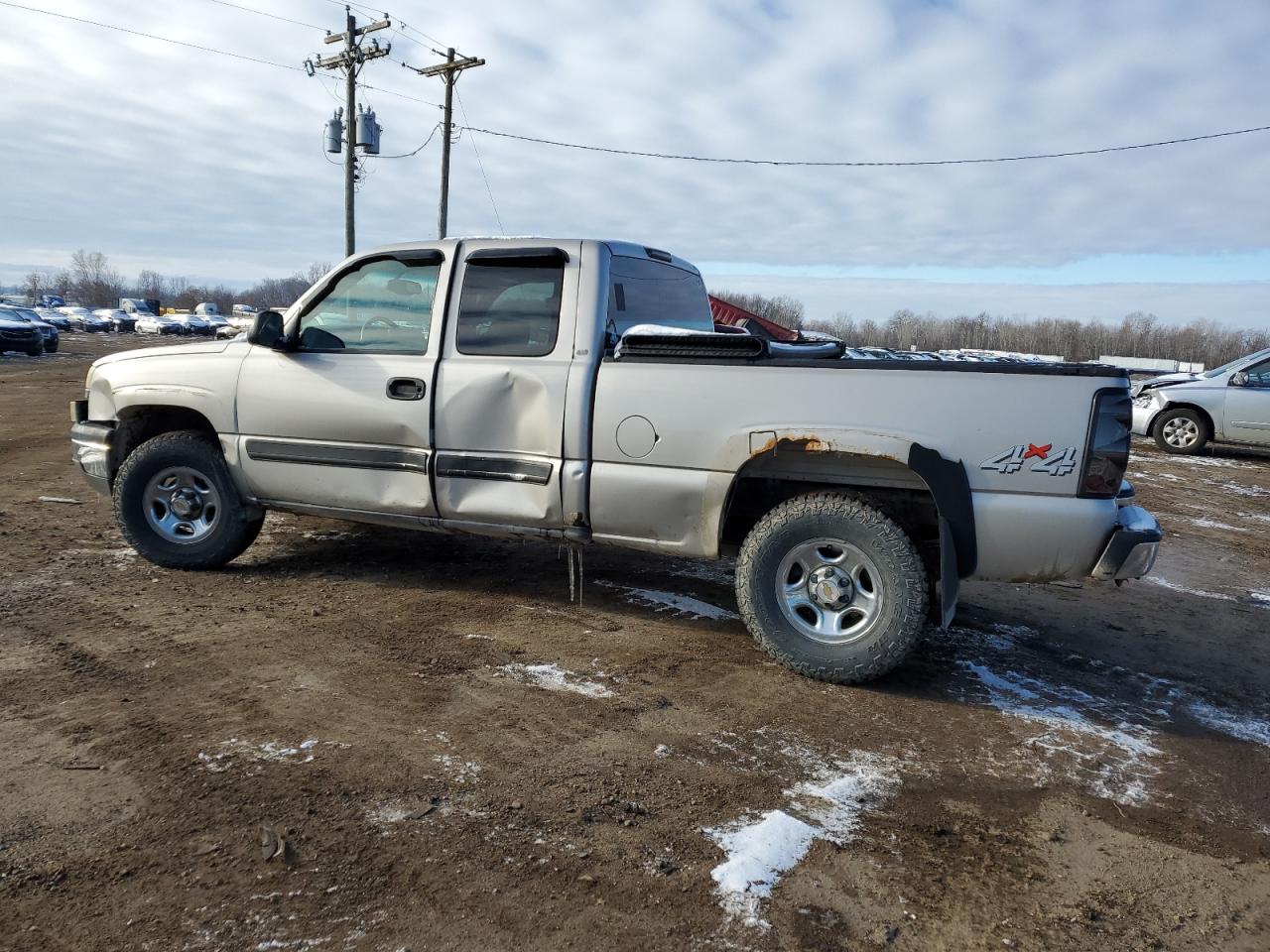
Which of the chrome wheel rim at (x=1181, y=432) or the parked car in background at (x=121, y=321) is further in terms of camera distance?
the parked car in background at (x=121, y=321)

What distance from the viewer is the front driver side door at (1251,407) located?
41.7 feet

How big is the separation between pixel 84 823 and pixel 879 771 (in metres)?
2.69

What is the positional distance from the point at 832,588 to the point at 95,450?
4688mm

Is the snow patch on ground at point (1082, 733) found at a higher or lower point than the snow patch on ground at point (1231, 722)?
lower

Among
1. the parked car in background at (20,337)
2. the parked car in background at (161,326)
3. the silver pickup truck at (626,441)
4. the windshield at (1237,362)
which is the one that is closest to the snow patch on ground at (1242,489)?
the windshield at (1237,362)

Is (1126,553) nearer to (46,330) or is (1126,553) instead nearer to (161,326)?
(46,330)

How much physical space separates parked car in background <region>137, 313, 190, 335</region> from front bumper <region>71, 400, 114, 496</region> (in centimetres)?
5431

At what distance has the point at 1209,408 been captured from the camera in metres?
13.1

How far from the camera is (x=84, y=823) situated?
274 centimetres

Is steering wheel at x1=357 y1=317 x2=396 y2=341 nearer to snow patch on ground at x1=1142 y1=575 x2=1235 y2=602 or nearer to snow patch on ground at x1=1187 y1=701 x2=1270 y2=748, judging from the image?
snow patch on ground at x1=1187 y1=701 x2=1270 y2=748

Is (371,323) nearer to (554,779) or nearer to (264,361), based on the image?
(264,361)

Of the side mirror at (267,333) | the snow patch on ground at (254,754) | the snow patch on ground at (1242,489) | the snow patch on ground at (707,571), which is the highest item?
the side mirror at (267,333)

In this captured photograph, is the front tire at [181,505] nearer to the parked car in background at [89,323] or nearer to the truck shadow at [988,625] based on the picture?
the truck shadow at [988,625]

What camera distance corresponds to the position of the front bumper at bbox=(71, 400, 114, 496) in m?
5.63
